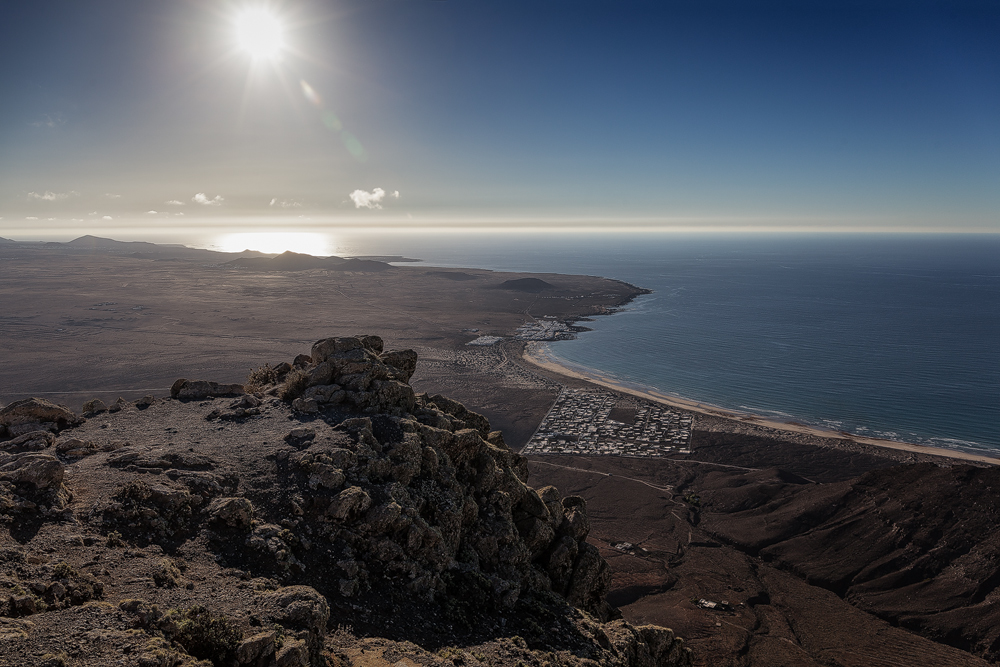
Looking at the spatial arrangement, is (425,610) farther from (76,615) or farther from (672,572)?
(672,572)

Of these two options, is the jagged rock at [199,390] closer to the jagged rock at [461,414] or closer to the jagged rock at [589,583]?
the jagged rock at [461,414]

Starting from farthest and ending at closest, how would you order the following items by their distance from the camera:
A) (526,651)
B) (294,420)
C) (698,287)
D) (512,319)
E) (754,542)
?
(698,287), (512,319), (754,542), (294,420), (526,651)

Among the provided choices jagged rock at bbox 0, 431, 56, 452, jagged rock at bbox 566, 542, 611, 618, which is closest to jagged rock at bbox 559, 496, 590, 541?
jagged rock at bbox 566, 542, 611, 618

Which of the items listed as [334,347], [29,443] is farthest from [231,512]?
[334,347]

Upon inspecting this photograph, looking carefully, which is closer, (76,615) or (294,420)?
(76,615)

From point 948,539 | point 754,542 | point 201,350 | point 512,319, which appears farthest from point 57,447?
point 512,319

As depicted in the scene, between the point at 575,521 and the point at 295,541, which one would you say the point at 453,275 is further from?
the point at 295,541
